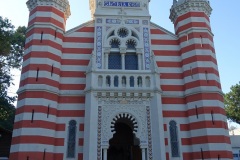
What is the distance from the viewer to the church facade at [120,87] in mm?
15547

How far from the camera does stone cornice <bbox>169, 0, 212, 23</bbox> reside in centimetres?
1931

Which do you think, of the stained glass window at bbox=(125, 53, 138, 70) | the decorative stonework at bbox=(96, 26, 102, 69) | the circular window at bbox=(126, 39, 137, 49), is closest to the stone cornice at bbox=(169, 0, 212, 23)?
the circular window at bbox=(126, 39, 137, 49)

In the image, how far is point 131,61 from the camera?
18234 millimetres

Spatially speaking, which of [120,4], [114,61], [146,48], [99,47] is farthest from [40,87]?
[120,4]

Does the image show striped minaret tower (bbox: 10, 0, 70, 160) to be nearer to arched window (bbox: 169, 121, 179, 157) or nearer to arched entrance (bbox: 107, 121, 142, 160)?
arched entrance (bbox: 107, 121, 142, 160)

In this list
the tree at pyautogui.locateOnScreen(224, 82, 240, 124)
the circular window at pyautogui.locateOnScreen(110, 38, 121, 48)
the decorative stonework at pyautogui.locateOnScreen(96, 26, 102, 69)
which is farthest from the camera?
the tree at pyautogui.locateOnScreen(224, 82, 240, 124)

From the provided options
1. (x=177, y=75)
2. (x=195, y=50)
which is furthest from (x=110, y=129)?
(x=195, y=50)

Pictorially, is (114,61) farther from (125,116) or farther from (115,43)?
(125,116)

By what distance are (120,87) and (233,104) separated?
24118mm

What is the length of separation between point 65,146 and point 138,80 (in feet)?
19.2

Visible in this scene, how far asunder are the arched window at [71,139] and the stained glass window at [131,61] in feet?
16.4

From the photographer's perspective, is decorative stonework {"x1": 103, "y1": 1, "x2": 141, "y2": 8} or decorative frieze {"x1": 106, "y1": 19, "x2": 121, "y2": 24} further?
decorative stonework {"x1": 103, "y1": 1, "x2": 141, "y2": 8}

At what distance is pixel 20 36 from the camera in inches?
1123

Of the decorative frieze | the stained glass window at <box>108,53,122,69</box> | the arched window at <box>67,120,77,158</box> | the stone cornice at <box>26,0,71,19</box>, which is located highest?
the stone cornice at <box>26,0,71,19</box>
